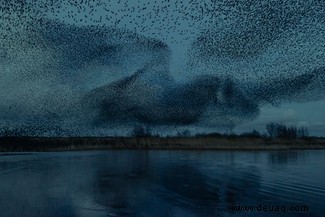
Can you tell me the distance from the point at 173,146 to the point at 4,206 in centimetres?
5940

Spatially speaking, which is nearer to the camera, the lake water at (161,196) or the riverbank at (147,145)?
the lake water at (161,196)

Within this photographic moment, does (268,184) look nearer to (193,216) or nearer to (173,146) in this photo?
(193,216)

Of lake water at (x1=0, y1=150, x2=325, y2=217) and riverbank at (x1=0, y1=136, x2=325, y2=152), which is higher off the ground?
riverbank at (x1=0, y1=136, x2=325, y2=152)

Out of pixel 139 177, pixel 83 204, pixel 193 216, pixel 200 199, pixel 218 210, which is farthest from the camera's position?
pixel 139 177

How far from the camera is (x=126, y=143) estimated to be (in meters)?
77.8

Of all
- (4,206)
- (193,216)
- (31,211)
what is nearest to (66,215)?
(31,211)

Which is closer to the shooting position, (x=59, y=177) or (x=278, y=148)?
(x=59, y=177)

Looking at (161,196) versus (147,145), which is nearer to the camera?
(161,196)

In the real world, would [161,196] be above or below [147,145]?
below

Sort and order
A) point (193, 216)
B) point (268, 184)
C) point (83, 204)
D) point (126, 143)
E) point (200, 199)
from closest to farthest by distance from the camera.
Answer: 1. point (193, 216)
2. point (83, 204)
3. point (200, 199)
4. point (268, 184)
5. point (126, 143)

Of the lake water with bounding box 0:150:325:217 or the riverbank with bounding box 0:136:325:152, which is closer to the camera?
the lake water with bounding box 0:150:325:217

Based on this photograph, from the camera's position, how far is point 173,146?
7231cm

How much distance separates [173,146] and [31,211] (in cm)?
6019

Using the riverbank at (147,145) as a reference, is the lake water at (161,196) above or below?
below
